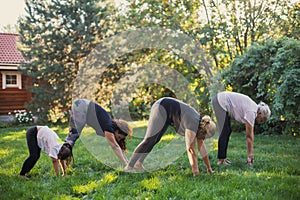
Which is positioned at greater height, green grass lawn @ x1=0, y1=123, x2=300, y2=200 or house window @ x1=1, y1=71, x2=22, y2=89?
house window @ x1=1, y1=71, x2=22, y2=89

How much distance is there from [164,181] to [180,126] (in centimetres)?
73

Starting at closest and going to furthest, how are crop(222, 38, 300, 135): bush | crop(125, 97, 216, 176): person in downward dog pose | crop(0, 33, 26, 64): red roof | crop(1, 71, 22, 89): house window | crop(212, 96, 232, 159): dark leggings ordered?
crop(125, 97, 216, 176): person in downward dog pose < crop(212, 96, 232, 159): dark leggings < crop(222, 38, 300, 135): bush < crop(0, 33, 26, 64): red roof < crop(1, 71, 22, 89): house window

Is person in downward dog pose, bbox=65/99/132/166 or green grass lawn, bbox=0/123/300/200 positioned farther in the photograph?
person in downward dog pose, bbox=65/99/132/166

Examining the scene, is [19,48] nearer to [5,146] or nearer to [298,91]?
[5,146]

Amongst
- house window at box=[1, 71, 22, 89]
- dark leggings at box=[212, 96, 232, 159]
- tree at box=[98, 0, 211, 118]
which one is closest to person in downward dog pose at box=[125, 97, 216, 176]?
dark leggings at box=[212, 96, 232, 159]

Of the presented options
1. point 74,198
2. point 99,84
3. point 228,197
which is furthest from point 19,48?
point 228,197

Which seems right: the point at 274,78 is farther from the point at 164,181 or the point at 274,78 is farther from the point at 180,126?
the point at 164,181

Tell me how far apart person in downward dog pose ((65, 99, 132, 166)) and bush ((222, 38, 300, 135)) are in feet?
14.4

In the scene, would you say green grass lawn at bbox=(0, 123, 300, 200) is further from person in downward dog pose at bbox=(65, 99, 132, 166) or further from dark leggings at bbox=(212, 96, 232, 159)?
person in downward dog pose at bbox=(65, 99, 132, 166)

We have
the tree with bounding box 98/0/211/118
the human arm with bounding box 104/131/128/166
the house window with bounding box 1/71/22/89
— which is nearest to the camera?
the human arm with bounding box 104/131/128/166

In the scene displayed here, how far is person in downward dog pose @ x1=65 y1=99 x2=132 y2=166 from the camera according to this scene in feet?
15.6

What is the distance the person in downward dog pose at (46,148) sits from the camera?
15.0ft

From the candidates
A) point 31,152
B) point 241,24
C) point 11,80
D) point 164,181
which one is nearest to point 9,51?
point 11,80

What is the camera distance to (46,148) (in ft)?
15.4
